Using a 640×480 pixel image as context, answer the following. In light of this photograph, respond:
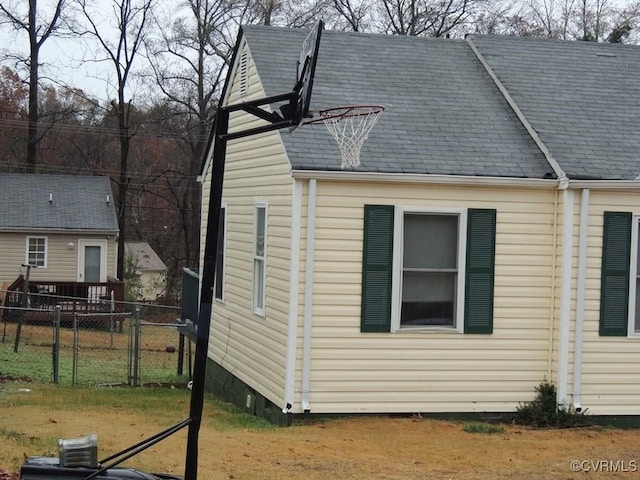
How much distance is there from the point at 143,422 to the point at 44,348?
12893mm

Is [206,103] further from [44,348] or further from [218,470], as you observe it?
[218,470]

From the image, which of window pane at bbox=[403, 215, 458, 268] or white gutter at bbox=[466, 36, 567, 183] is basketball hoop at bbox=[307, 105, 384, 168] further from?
white gutter at bbox=[466, 36, 567, 183]

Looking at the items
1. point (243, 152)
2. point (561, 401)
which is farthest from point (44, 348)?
point (561, 401)

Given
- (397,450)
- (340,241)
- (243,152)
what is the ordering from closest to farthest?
(397,450), (340,241), (243,152)

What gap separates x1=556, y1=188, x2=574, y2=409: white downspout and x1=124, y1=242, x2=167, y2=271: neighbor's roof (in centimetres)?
3731

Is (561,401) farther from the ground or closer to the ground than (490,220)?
closer to the ground

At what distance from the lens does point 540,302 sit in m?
11.7

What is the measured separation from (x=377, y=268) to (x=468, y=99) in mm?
3300

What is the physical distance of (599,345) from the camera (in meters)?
11.6

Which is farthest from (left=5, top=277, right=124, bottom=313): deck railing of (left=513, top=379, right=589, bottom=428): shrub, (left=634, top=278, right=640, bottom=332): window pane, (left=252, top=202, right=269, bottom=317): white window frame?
(left=634, top=278, right=640, bottom=332): window pane

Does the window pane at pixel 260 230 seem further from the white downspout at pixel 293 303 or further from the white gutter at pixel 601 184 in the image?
the white gutter at pixel 601 184

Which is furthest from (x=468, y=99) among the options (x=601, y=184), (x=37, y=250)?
(x=37, y=250)

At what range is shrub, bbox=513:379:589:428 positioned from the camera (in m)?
11.4

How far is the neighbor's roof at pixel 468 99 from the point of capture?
38.1 feet
